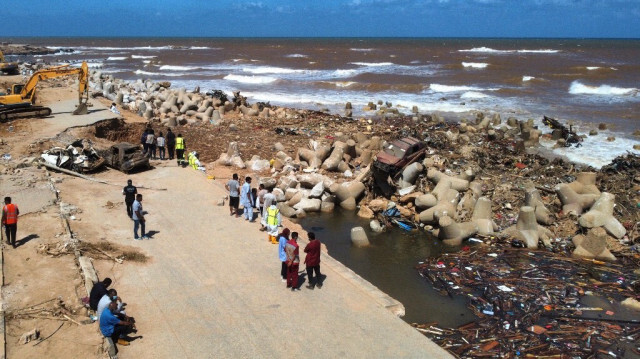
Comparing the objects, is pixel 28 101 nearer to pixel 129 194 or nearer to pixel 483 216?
pixel 129 194

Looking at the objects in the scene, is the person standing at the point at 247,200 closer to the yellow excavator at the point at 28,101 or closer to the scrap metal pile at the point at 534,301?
the scrap metal pile at the point at 534,301

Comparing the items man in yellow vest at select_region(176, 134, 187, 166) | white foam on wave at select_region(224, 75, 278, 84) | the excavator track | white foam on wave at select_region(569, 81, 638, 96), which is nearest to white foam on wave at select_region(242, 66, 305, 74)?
white foam on wave at select_region(224, 75, 278, 84)

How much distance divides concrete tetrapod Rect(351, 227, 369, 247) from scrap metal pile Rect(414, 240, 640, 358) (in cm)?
162

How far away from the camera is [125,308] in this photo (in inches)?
308

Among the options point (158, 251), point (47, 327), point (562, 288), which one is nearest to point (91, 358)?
point (47, 327)

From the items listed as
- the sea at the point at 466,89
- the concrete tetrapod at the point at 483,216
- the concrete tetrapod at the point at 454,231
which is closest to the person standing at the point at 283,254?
the concrete tetrapod at the point at 454,231

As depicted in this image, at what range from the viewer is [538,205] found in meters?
13.1

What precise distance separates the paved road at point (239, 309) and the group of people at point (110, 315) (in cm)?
24

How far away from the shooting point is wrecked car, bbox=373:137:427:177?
1467 cm

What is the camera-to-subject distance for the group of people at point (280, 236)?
27.9ft

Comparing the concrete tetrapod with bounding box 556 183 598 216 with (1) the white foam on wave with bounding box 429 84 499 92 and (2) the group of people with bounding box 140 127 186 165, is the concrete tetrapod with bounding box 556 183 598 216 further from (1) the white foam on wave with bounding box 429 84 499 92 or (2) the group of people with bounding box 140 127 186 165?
(1) the white foam on wave with bounding box 429 84 499 92

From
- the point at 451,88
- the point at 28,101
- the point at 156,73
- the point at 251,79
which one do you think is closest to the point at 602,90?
the point at 451,88

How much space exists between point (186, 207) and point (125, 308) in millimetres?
4731

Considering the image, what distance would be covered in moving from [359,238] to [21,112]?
1606cm
